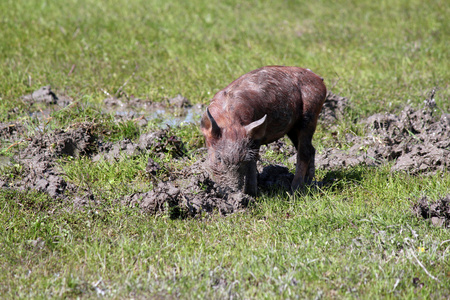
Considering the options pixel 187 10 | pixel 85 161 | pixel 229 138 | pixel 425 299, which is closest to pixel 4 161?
pixel 85 161

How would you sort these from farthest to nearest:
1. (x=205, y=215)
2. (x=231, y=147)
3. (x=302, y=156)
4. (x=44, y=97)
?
(x=44, y=97)
(x=302, y=156)
(x=205, y=215)
(x=231, y=147)

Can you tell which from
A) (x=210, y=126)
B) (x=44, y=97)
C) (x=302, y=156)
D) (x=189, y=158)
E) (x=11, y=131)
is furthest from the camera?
(x=44, y=97)

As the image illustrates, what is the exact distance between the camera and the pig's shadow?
6.54 m

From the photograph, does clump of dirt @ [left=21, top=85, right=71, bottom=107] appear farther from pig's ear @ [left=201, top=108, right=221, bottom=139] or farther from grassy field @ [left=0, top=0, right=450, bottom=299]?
pig's ear @ [left=201, top=108, right=221, bottom=139]

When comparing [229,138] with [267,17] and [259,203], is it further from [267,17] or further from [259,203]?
[267,17]

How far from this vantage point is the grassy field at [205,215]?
454 centimetres

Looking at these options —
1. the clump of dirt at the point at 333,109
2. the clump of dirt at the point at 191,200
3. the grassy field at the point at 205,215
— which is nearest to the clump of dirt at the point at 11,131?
the grassy field at the point at 205,215

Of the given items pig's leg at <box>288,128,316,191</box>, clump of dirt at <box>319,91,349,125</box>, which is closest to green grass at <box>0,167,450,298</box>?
pig's leg at <box>288,128,316,191</box>

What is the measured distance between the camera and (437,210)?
5414mm

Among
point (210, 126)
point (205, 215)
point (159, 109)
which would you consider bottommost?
point (159, 109)

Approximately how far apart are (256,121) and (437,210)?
210cm

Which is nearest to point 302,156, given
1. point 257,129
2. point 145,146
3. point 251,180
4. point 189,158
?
point 251,180

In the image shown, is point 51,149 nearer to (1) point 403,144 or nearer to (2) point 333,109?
(2) point 333,109

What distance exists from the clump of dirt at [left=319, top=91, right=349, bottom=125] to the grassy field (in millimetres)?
227
